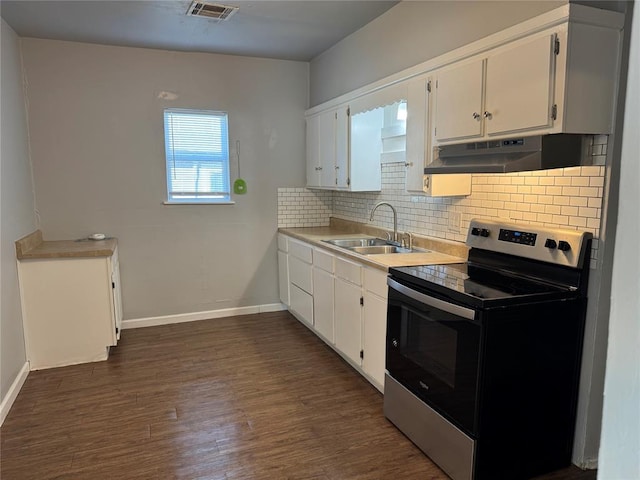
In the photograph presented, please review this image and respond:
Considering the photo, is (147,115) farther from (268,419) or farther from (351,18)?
(268,419)

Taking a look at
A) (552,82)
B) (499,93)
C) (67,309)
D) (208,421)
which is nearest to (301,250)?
(208,421)

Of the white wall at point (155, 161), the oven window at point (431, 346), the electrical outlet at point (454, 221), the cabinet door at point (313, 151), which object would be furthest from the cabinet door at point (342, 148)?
the oven window at point (431, 346)

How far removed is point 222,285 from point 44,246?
1661 mm

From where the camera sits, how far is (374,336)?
116 inches

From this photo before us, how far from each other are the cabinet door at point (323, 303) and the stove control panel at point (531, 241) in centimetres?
122

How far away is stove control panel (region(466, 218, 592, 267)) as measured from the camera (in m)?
2.13

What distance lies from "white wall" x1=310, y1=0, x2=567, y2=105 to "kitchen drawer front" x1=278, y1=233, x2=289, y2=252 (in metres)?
1.43

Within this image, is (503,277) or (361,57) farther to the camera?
(361,57)

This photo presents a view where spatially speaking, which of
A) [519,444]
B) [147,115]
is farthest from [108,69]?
[519,444]

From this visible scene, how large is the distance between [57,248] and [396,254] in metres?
2.68

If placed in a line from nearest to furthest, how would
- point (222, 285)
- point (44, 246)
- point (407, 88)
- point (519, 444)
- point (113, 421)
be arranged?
point (519, 444) → point (113, 421) → point (407, 88) → point (44, 246) → point (222, 285)

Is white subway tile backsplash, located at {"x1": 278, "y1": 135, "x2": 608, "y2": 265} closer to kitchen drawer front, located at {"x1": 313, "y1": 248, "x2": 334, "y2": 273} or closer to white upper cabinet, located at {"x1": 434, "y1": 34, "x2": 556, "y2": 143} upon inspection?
white upper cabinet, located at {"x1": 434, "y1": 34, "x2": 556, "y2": 143}

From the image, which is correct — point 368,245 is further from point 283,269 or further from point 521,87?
point 521,87

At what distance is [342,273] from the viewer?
3342 mm
